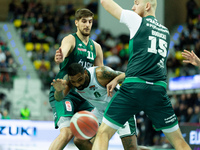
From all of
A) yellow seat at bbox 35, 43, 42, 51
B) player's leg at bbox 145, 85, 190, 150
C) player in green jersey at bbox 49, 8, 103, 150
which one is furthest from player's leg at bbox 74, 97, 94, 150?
yellow seat at bbox 35, 43, 42, 51

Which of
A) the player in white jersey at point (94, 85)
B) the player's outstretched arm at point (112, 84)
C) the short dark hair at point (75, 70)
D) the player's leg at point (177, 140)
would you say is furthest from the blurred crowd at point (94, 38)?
the player's leg at point (177, 140)

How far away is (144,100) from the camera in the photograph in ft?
14.7

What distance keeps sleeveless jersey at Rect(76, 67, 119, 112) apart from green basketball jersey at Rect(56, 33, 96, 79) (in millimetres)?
674

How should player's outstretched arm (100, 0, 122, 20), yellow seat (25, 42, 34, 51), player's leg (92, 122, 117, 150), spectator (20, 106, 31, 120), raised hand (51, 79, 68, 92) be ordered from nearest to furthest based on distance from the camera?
1. player's leg (92, 122, 117, 150)
2. player's outstretched arm (100, 0, 122, 20)
3. raised hand (51, 79, 68, 92)
4. spectator (20, 106, 31, 120)
5. yellow seat (25, 42, 34, 51)

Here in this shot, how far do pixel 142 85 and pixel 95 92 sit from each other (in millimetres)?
1225

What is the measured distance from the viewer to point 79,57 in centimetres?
616

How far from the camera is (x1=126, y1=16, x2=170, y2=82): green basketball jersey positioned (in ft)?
14.9

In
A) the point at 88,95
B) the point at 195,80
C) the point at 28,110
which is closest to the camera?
the point at 88,95

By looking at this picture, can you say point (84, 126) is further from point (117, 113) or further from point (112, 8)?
point (112, 8)

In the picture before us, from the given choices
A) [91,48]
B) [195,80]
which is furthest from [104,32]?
[91,48]

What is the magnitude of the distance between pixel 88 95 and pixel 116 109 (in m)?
1.21

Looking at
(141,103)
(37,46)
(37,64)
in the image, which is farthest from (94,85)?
(37,46)

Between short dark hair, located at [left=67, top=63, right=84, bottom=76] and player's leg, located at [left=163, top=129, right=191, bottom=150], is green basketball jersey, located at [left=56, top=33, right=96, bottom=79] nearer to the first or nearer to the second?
short dark hair, located at [left=67, top=63, right=84, bottom=76]

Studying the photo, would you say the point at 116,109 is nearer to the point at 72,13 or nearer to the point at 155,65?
the point at 155,65
